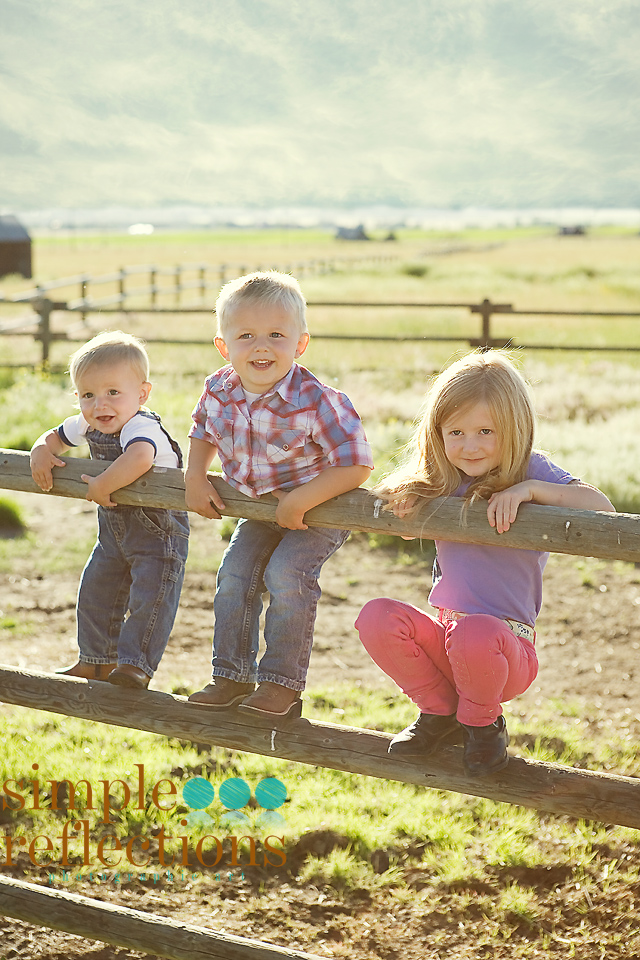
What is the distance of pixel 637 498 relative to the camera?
704 cm

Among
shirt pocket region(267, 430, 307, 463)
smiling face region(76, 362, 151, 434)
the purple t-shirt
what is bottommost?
the purple t-shirt

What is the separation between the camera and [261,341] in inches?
96.5

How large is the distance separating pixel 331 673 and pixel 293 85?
477 ft

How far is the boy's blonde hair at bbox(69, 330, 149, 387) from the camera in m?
2.76

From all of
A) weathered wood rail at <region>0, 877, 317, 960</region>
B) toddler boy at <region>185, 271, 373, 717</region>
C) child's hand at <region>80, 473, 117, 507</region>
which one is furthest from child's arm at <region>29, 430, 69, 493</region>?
weathered wood rail at <region>0, 877, 317, 960</region>

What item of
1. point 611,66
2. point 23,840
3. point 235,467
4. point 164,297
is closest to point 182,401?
point 23,840

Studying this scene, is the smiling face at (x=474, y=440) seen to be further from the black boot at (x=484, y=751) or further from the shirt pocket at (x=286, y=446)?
the black boot at (x=484, y=751)

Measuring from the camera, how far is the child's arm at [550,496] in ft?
6.82

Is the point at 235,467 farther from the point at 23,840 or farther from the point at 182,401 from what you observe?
the point at 182,401

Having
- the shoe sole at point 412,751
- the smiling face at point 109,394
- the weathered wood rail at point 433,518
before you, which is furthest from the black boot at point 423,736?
the smiling face at point 109,394

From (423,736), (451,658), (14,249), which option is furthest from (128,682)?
(14,249)

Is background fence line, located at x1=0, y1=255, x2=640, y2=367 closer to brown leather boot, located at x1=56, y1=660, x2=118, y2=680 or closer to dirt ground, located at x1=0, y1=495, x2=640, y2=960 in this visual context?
brown leather boot, located at x1=56, y1=660, x2=118, y2=680

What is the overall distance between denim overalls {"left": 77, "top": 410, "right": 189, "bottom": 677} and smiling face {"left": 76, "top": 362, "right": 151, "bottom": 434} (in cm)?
9

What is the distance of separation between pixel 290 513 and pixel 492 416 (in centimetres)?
54
